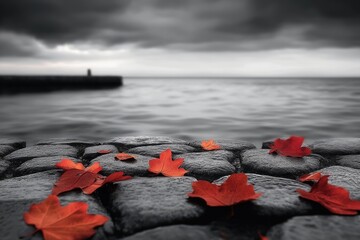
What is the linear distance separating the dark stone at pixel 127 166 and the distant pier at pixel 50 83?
18.0m

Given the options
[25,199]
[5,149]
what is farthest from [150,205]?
[5,149]

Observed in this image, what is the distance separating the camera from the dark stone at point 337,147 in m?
2.22

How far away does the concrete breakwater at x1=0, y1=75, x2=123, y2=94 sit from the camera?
17.8 meters

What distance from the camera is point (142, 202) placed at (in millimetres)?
1173

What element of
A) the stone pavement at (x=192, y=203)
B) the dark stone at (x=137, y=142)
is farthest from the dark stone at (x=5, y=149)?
the dark stone at (x=137, y=142)

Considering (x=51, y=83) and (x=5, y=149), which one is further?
(x=51, y=83)

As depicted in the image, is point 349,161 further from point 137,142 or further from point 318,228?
point 137,142

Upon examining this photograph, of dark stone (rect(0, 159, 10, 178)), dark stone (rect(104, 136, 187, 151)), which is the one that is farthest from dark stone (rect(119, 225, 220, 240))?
dark stone (rect(104, 136, 187, 151))

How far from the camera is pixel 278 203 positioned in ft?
3.79

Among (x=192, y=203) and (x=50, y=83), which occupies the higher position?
(x=192, y=203)

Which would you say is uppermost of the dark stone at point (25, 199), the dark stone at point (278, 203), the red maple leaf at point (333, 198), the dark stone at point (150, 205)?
the red maple leaf at point (333, 198)

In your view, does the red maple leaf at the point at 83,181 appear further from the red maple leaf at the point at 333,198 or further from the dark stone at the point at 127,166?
the red maple leaf at the point at 333,198

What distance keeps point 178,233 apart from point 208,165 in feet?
2.74

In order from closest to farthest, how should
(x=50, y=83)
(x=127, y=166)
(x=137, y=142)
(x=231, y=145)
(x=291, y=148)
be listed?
(x=127, y=166)
(x=291, y=148)
(x=231, y=145)
(x=137, y=142)
(x=50, y=83)
